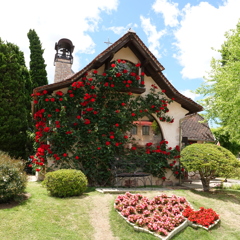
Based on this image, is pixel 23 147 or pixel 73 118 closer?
pixel 73 118

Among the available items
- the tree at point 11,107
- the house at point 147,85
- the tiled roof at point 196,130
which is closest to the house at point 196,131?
the tiled roof at point 196,130

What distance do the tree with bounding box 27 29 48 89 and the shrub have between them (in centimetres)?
1657

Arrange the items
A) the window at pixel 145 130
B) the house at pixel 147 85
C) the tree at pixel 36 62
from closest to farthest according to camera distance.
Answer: the house at pixel 147 85
the window at pixel 145 130
the tree at pixel 36 62

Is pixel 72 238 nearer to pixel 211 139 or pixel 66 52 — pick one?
pixel 211 139

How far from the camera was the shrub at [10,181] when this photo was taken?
6328mm

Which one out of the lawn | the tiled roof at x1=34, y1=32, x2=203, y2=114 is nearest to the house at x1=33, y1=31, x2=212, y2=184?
the tiled roof at x1=34, y1=32, x2=203, y2=114

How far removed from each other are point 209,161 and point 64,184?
19.3 ft

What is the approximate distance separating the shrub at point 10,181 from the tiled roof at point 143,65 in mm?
4149

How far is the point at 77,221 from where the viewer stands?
5.92m

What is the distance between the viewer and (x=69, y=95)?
10.3 meters

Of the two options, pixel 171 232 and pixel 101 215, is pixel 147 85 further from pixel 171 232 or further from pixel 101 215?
pixel 171 232

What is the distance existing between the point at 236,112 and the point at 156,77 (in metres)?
5.03

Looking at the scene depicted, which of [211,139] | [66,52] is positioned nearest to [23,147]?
[66,52]

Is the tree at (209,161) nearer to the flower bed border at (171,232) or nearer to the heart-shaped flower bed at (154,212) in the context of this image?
the heart-shaped flower bed at (154,212)
